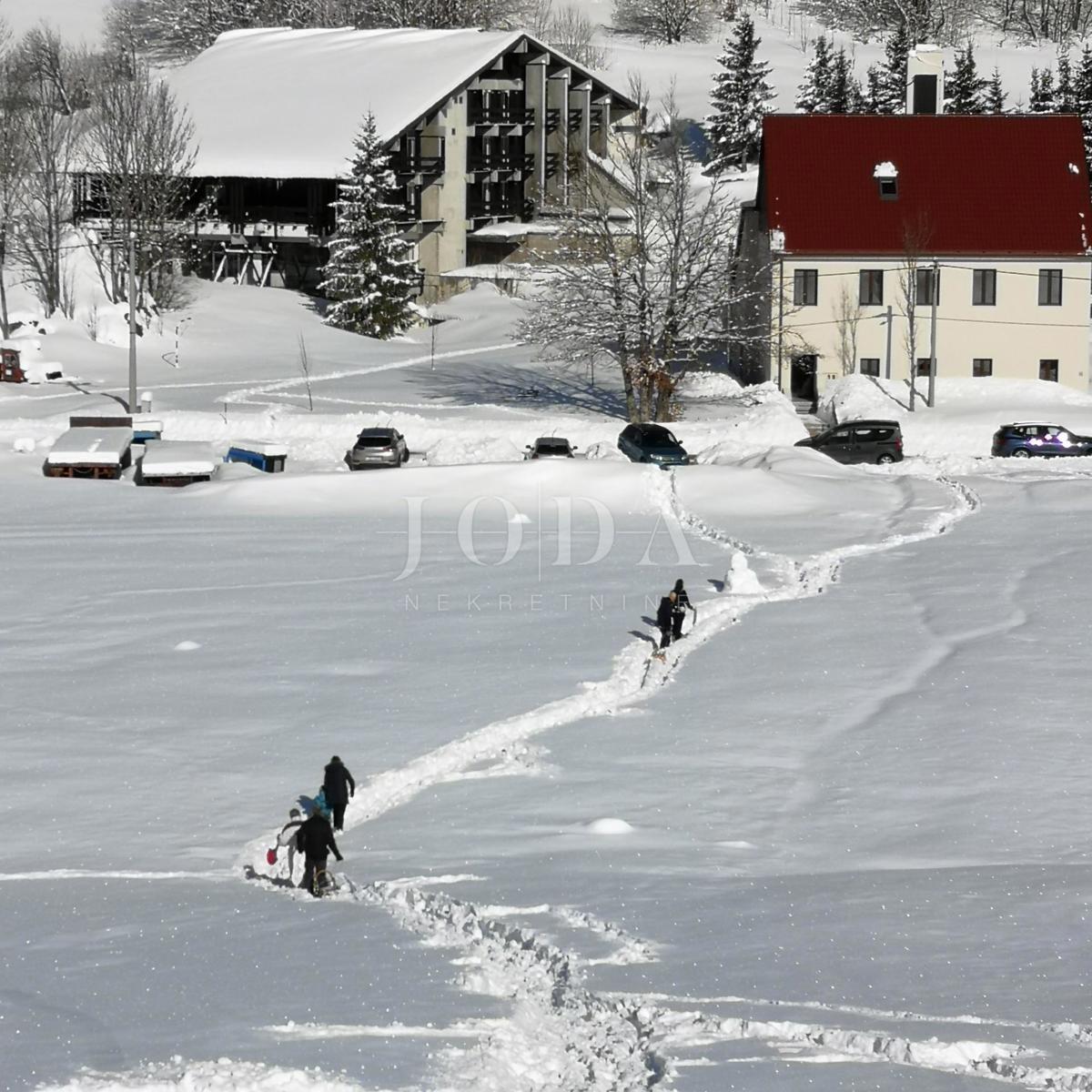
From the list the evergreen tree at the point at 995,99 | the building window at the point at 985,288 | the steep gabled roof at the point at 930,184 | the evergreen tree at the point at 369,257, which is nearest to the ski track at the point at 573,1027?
the steep gabled roof at the point at 930,184

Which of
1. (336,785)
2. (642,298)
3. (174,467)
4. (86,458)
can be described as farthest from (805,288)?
(336,785)

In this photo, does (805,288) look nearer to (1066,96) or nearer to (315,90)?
(315,90)

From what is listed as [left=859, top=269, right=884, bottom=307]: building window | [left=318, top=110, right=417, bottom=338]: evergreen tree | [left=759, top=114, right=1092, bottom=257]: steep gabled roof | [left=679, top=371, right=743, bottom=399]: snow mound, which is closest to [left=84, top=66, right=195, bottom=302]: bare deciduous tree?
[left=318, top=110, right=417, bottom=338]: evergreen tree

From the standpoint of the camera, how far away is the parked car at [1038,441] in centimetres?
4150

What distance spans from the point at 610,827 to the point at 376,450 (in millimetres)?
23435

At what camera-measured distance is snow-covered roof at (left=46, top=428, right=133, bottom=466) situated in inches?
1489

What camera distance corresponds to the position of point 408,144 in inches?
2840

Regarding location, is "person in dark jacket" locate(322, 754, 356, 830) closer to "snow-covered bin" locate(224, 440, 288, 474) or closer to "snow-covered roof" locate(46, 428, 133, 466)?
"snow-covered roof" locate(46, 428, 133, 466)

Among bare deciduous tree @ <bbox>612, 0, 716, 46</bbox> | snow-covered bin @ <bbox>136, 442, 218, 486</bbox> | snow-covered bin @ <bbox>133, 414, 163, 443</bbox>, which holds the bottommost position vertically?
snow-covered bin @ <bbox>136, 442, 218, 486</bbox>

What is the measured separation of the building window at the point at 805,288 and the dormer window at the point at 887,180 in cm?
364

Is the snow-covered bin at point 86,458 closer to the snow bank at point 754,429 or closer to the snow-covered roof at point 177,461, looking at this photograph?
the snow-covered roof at point 177,461

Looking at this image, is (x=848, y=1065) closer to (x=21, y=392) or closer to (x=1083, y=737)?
(x=1083, y=737)

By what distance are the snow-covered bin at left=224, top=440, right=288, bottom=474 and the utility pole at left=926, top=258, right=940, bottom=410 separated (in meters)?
19.1

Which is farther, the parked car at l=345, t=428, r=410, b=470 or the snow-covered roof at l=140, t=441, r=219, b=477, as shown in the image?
the parked car at l=345, t=428, r=410, b=470
